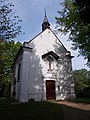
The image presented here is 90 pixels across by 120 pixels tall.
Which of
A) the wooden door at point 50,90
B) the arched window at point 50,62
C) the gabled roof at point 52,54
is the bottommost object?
the wooden door at point 50,90

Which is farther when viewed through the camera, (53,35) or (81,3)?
(53,35)

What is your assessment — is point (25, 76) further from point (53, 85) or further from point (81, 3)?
point (81, 3)

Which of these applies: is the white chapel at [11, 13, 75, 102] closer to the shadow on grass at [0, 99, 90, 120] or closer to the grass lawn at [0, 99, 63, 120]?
the grass lawn at [0, 99, 63, 120]

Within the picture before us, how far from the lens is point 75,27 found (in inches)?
869

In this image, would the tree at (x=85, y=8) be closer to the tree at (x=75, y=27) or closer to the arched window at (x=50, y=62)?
the tree at (x=75, y=27)

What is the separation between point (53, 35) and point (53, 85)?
834cm

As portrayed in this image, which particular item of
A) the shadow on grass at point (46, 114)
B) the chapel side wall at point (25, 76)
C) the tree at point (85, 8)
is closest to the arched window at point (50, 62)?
the chapel side wall at point (25, 76)

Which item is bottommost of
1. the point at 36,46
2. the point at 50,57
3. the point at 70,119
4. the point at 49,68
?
the point at 70,119

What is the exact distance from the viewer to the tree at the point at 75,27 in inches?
805

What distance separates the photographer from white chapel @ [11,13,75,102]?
2197 centimetres

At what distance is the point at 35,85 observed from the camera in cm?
2231

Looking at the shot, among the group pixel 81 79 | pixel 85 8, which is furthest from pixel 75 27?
pixel 81 79

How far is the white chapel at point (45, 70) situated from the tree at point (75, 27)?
2784 millimetres

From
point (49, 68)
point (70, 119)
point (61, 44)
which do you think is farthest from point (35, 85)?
point (70, 119)
